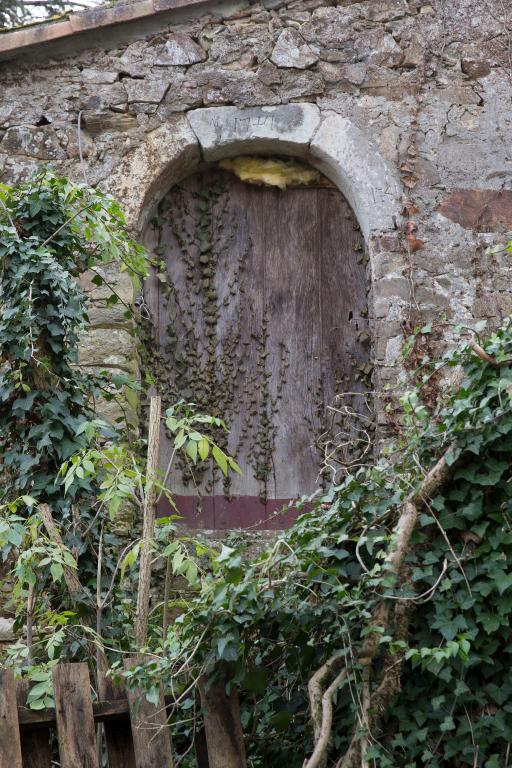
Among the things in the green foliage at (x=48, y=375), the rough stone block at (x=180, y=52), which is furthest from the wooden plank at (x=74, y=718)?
the rough stone block at (x=180, y=52)

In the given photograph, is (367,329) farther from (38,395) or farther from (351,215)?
(38,395)

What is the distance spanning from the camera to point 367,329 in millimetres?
4766

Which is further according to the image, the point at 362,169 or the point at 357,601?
the point at 362,169

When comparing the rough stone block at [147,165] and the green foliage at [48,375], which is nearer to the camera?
the green foliage at [48,375]

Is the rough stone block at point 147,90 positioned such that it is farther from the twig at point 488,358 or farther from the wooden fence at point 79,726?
the wooden fence at point 79,726

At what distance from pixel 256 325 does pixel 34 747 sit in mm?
2559

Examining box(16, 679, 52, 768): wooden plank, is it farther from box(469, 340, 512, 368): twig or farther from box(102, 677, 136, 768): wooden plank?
box(469, 340, 512, 368): twig

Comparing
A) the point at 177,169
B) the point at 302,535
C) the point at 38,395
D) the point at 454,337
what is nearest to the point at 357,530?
the point at 302,535

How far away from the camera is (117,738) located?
2.80m

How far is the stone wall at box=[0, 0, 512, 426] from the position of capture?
4656 mm

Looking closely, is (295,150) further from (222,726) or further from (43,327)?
(222,726)

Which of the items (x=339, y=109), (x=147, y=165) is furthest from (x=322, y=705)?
(x=339, y=109)

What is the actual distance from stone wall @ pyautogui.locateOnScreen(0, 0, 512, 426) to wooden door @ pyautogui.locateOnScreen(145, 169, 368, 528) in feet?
0.67

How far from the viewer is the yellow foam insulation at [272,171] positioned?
194 inches
